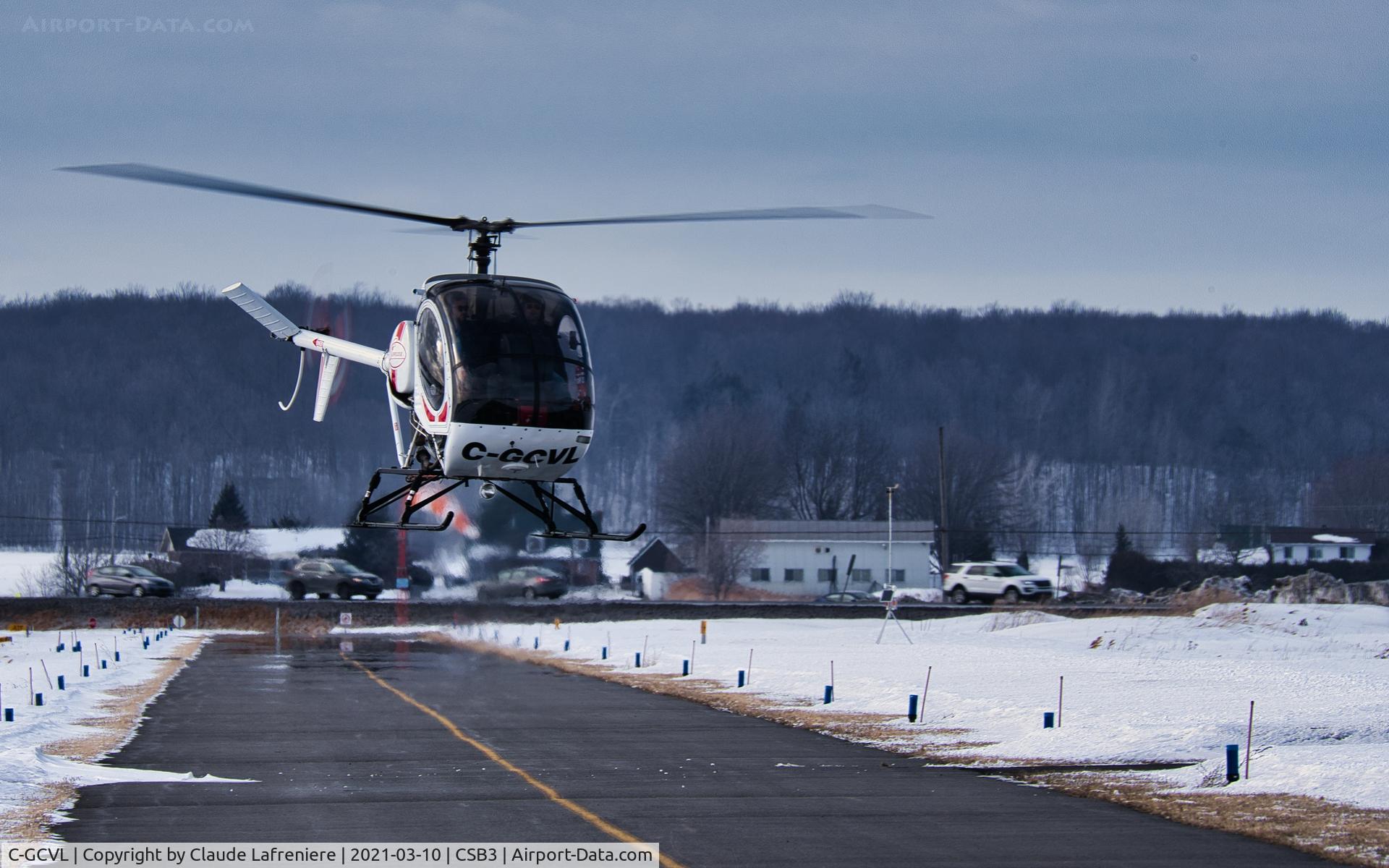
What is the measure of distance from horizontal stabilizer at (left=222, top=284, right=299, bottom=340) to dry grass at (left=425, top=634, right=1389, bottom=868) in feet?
32.3

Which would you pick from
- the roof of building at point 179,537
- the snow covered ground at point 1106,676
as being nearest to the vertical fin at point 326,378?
the snow covered ground at point 1106,676

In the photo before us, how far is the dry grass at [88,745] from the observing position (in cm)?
1377

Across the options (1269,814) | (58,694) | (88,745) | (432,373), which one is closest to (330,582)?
(58,694)

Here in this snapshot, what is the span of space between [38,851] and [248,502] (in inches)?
5236

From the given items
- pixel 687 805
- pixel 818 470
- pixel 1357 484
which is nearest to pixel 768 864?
pixel 687 805

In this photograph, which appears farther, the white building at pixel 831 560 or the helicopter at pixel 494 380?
the white building at pixel 831 560

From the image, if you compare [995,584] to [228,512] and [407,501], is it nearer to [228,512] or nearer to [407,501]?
[407,501]

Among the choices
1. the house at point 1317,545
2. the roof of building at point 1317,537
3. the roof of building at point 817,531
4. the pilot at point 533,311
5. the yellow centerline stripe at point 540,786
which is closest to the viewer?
the yellow centerline stripe at point 540,786

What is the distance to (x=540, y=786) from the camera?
16859mm

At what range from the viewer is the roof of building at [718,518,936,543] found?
93250mm

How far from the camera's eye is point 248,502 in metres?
141

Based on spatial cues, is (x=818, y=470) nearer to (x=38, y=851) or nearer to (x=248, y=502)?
(x=248, y=502)

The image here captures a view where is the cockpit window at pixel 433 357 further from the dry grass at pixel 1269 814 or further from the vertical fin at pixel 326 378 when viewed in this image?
the dry grass at pixel 1269 814

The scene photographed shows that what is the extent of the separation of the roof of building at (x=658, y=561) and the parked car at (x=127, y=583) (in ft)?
105
